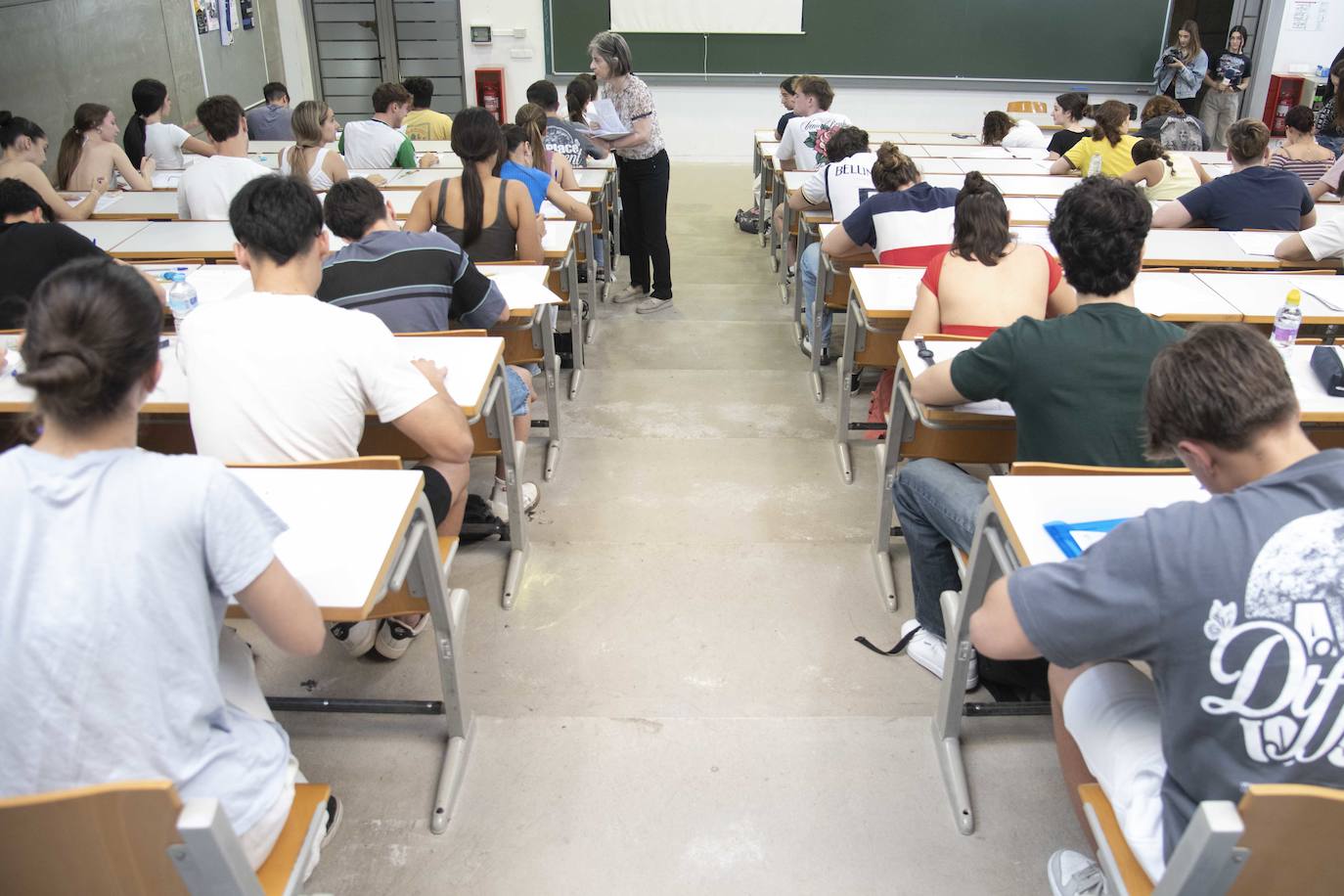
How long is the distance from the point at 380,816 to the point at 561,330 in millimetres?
3189

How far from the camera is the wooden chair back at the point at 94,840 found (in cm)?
112

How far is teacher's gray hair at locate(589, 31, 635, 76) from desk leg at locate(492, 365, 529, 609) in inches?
118

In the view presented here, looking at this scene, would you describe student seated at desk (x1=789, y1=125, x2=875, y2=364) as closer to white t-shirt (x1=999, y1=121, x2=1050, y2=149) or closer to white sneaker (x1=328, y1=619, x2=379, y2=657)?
white sneaker (x1=328, y1=619, x2=379, y2=657)

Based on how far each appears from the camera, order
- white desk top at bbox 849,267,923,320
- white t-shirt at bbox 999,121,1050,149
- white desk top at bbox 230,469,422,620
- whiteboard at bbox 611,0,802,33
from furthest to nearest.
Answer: whiteboard at bbox 611,0,802,33
white t-shirt at bbox 999,121,1050,149
white desk top at bbox 849,267,923,320
white desk top at bbox 230,469,422,620

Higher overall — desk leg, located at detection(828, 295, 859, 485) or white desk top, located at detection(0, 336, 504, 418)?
white desk top, located at detection(0, 336, 504, 418)

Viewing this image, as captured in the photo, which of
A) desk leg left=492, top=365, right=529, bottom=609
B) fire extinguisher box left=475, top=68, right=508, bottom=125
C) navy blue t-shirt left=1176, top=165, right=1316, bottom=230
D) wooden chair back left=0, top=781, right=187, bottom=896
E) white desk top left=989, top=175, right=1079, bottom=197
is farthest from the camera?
fire extinguisher box left=475, top=68, right=508, bottom=125

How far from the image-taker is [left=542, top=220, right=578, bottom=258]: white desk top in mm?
4031

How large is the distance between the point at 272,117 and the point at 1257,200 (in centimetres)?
640

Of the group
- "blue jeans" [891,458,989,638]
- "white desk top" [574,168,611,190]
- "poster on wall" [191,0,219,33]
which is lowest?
"blue jeans" [891,458,989,638]

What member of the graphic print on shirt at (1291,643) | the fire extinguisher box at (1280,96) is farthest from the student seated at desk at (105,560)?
the fire extinguisher box at (1280,96)

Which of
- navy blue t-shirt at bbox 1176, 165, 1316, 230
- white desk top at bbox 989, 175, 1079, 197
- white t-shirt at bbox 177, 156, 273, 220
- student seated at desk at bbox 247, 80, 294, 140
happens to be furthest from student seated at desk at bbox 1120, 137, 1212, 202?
student seated at desk at bbox 247, 80, 294, 140

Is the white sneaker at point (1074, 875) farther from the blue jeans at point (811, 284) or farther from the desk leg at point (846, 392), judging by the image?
the blue jeans at point (811, 284)

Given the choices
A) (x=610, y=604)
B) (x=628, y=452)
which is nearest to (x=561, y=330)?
(x=628, y=452)

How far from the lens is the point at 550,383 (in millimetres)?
3746
